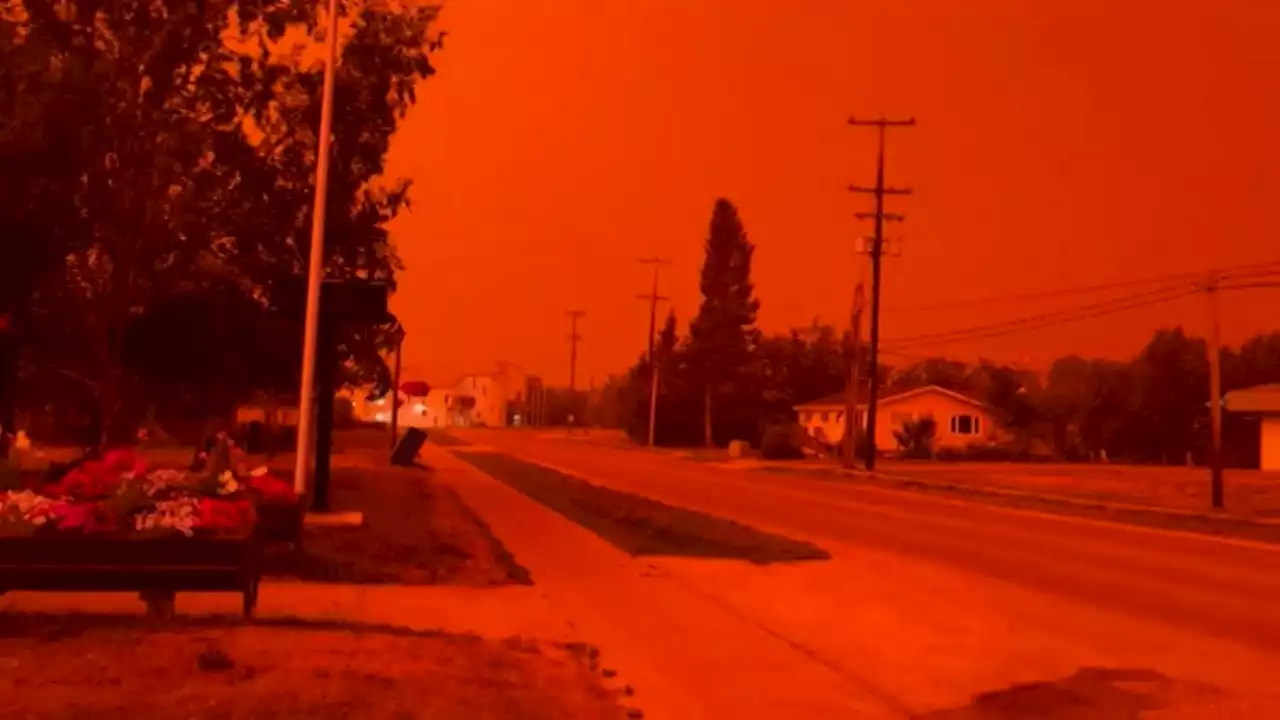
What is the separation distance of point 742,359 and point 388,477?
5832cm

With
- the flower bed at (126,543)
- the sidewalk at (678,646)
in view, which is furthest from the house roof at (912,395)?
the flower bed at (126,543)

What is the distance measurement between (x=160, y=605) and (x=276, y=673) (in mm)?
2416

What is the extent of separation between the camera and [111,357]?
A: 2103cm

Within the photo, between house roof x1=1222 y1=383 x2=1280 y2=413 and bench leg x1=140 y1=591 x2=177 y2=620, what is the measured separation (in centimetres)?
6208

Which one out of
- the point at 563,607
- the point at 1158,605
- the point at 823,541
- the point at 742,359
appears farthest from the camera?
the point at 742,359

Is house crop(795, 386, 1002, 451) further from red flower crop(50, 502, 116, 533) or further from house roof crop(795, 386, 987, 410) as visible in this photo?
red flower crop(50, 502, 116, 533)

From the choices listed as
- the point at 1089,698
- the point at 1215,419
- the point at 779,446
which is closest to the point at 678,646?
the point at 1089,698

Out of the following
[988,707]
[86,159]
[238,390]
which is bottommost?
[988,707]

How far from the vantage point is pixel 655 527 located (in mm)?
24219

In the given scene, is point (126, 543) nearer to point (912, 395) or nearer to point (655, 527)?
point (655, 527)

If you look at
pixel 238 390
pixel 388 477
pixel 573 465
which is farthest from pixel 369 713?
pixel 573 465

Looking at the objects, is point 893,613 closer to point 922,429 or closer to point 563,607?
point 563,607

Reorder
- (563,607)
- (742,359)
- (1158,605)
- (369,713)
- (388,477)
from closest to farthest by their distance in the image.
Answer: (369,713)
(563,607)
(1158,605)
(388,477)
(742,359)

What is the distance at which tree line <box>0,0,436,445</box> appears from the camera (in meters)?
19.5
